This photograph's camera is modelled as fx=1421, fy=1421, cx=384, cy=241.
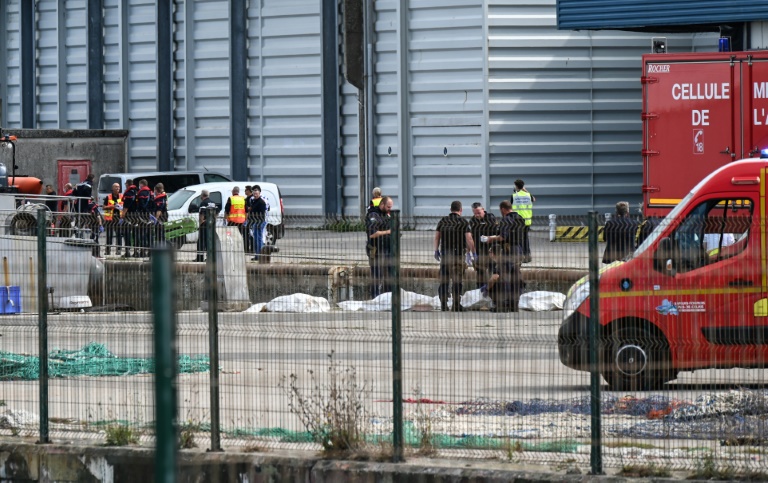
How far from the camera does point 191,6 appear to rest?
1607 inches

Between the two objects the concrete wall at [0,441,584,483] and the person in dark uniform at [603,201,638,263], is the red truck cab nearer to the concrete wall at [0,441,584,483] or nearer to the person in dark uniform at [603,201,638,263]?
the person in dark uniform at [603,201,638,263]

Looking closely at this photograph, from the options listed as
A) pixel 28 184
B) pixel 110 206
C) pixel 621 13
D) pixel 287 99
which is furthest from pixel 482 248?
pixel 287 99

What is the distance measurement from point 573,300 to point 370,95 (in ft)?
93.2

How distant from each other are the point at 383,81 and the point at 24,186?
31.3ft

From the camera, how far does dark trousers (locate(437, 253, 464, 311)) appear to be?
28.7 ft

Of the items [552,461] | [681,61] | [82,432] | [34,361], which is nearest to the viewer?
[552,461]

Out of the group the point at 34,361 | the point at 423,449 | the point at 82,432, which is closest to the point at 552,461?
the point at 423,449

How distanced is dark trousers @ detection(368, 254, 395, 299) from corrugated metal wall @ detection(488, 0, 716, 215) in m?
27.0

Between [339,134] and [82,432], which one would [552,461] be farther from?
[339,134]

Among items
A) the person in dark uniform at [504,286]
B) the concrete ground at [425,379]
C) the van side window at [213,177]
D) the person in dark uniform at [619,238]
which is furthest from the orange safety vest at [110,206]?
the person in dark uniform at [504,286]

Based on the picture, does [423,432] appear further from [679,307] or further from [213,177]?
[213,177]

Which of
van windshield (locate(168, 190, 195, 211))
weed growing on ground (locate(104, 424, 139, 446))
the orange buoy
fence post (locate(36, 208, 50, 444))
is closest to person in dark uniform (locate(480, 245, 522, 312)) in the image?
weed growing on ground (locate(104, 424, 139, 446))

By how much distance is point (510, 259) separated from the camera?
929 cm

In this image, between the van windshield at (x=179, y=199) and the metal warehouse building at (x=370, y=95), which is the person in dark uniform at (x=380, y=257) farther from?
the van windshield at (x=179, y=199)
